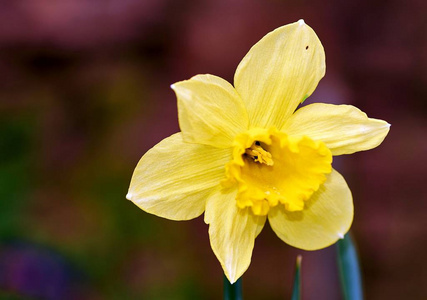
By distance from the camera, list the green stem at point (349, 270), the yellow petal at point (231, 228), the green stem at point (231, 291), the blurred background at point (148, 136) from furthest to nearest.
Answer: the blurred background at point (148, 136)
the green stem at point (349, 270)
the yellow petal at point (231, 228)
the green stem at point (231, 291)

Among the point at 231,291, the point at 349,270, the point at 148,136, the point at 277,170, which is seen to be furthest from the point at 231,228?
the point at 148,136

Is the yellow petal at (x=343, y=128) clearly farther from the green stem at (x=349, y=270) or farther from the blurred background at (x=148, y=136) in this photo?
the blurred background at (x=148, y=136)

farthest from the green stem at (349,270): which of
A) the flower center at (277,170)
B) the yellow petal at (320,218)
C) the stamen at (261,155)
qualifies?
the stamen at (261,155)

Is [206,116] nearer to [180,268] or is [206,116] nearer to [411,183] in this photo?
[180,268]

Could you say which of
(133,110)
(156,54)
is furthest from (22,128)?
(156,54)

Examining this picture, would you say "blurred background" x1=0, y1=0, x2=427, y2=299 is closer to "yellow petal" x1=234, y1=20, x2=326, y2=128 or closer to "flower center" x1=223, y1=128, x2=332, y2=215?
"flower center" x1=223, y1=128, x2=332, y2=215
